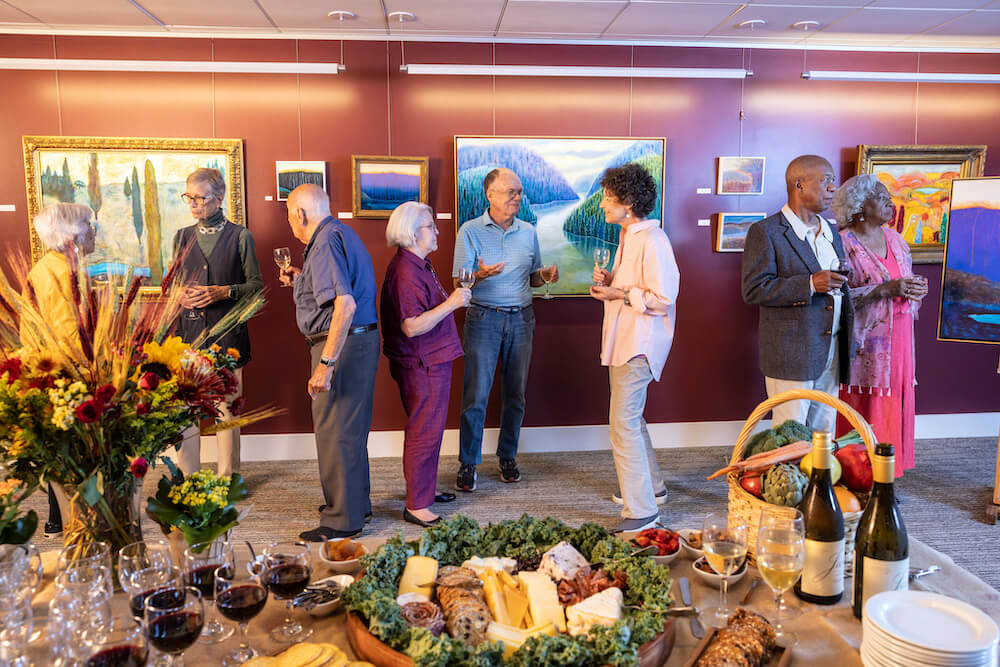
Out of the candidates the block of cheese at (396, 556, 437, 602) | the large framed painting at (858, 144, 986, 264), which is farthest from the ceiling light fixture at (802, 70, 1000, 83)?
the block of cheese at (396, 556, 437, 602)

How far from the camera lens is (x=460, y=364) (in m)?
5.12

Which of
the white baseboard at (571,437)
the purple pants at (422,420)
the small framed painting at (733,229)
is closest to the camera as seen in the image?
the purple pants at (422,420)

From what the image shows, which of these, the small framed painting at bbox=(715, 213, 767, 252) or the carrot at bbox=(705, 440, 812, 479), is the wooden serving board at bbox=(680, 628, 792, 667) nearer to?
the carrot at bbox=(705, 440, 812, 479)

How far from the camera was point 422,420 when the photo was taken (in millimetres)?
3691

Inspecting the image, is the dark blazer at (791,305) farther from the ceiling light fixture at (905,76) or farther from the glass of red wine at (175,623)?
the glass of red wine at (175,623)

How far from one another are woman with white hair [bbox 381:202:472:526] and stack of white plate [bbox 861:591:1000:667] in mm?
2507

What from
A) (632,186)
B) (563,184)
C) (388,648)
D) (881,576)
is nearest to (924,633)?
(881,576)

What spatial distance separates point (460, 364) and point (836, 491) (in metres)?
3.65

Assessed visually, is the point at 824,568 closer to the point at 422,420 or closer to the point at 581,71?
the point at 422,420

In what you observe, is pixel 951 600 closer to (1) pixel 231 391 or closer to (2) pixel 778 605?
(2) pixel 778 605

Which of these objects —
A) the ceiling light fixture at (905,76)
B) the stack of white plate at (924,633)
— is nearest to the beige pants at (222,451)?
the stack of white plate at (924,633)

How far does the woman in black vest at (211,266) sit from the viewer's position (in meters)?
4.06

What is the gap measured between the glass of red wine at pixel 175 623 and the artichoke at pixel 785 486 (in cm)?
117

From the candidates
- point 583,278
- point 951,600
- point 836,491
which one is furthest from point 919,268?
point 951,600
